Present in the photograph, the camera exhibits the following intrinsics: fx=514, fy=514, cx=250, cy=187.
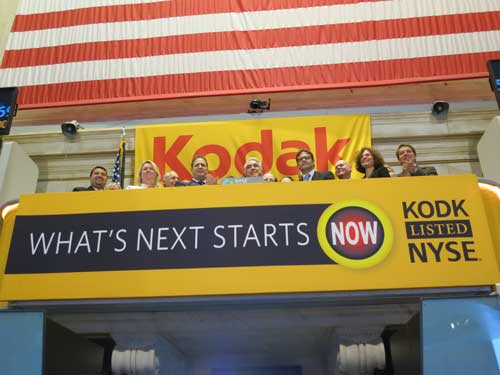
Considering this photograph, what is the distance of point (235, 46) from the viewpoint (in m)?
7.95

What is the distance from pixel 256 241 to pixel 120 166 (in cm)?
431

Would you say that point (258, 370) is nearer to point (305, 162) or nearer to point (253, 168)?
point (253, 168)

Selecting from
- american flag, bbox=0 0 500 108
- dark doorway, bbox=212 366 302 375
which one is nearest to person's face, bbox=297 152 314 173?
dark doorway, bbox=212 366 302 375

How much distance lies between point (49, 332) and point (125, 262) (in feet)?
2.38

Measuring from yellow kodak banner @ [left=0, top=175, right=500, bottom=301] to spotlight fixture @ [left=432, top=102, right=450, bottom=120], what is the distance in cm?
395

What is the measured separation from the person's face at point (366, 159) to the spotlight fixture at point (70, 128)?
16.0 feet

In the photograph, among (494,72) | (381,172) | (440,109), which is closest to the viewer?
(381,172)

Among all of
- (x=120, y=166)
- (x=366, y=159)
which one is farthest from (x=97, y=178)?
(x=366, y=159)

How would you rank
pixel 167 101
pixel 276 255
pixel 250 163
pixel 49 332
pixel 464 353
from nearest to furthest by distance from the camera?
1. pixel 464 353
2. pixel 49 332
3. pixel 276 255
4. pixel 250 163
5. pixel 167 101

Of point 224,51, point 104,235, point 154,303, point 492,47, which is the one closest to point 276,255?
point 154,303

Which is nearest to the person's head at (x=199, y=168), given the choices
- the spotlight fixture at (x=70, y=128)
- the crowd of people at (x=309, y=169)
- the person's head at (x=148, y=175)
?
the crowd of people at (x=309, y=169)

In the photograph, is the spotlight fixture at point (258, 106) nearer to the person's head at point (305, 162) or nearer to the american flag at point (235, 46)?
the american flag at point (235, 46)

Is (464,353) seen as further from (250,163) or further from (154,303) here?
(250,163)

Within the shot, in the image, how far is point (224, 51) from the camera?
7941mm
